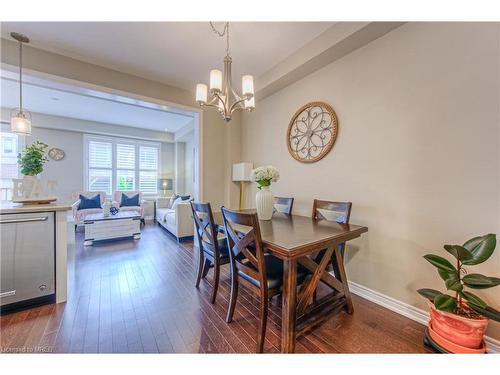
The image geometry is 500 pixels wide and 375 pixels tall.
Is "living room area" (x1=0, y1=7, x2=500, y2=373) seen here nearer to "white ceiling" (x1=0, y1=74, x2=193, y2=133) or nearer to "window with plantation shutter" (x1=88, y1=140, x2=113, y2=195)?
"white ceiling" (x1=0, y1=74, x2=193, y2=133)

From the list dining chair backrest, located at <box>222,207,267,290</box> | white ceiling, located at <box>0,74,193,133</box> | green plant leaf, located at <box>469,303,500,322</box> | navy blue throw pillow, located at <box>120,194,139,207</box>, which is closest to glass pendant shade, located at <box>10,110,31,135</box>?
white ceiling, located at <box>0,74,193,133</box>

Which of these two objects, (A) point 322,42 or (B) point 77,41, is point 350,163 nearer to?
(A) point 322,42

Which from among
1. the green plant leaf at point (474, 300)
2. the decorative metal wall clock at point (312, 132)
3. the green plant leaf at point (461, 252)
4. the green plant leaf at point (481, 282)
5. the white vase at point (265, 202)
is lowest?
the green plant leaf at point (474, 300)

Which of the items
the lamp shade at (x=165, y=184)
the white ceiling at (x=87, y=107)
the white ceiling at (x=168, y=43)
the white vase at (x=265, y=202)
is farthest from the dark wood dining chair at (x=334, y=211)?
the lamp shade at (x=165, y=184)

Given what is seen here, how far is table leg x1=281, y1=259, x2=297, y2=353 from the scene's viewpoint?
1.24 meters

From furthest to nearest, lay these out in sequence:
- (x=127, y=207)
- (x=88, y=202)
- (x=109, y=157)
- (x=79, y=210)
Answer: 1. (x=109, y=157)
2. (x=127, y=207)
3. (x=88, y=202)
4. (x=79, y=210)

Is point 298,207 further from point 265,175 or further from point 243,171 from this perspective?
point 243,171

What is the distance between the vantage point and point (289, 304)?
1.27 metres

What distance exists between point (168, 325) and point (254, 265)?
2.85 feet

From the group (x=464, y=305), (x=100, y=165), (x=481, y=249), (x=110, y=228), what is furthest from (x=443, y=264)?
(x=100, y=165)

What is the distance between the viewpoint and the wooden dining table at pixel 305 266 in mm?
1244

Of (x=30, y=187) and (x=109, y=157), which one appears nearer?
(x=30, y=187)

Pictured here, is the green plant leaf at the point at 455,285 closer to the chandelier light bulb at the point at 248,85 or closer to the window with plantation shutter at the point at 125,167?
the chandelier light bulb at the point at 248,85

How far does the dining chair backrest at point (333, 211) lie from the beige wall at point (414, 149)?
0.26 m
